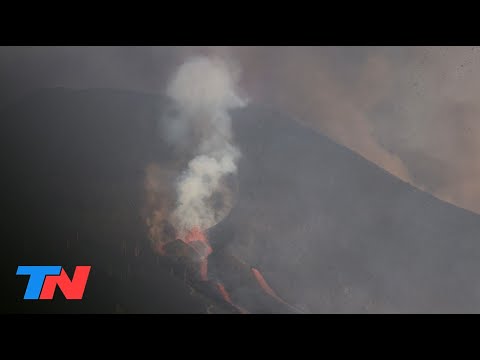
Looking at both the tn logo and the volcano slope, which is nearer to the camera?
the tn logo

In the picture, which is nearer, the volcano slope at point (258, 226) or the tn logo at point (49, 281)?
the tn logo at point (49, 281)

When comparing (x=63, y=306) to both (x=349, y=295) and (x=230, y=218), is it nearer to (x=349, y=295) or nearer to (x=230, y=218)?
(x=230, y=218)

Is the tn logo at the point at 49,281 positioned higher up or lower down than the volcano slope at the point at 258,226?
lower down

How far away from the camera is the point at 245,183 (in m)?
36.5

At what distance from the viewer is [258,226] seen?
34.0 m

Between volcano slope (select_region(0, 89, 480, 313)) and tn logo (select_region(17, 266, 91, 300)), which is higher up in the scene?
volcano slope (select_region(0, 89, 480, 313))

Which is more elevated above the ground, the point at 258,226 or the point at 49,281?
the point at 258,226

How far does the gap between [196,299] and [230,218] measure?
8788mm

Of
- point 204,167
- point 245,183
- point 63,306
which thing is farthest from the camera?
point 245,183

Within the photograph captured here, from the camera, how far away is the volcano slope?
2628cm

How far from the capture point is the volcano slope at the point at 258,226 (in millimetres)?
26281

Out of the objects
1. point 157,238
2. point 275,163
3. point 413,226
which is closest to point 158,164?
point 157,238

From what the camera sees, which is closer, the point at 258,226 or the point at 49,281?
the point at 49,281

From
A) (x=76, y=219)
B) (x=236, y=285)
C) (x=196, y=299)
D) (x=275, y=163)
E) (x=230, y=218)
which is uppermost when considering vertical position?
(x=275, y=163)
